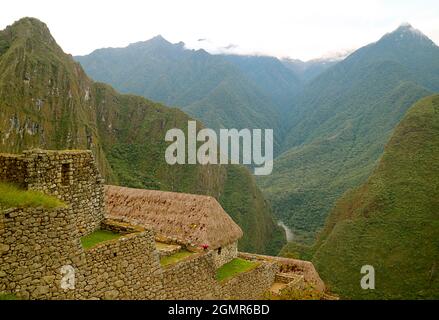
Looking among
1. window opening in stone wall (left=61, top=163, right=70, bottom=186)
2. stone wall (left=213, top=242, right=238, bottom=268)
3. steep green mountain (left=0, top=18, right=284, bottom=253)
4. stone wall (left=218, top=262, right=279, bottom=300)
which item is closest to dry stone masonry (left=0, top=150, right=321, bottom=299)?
window opening in stone wall (left=61, top=163, right=70, bottom=186)

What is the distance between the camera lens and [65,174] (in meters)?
7.92

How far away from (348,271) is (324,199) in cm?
6874

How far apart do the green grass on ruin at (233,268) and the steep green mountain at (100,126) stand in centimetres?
7870

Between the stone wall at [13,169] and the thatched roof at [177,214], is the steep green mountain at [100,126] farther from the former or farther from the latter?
the stone wall at [13,169]

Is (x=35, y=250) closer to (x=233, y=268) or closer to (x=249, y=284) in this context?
(x=249, y=284)

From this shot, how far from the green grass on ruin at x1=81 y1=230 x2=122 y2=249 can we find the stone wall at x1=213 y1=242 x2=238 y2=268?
6.36m

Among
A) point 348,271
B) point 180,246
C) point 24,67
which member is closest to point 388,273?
point 348,271

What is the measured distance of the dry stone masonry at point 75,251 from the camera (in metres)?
6.11

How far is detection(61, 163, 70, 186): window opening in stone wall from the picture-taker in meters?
7.84

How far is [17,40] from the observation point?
123m

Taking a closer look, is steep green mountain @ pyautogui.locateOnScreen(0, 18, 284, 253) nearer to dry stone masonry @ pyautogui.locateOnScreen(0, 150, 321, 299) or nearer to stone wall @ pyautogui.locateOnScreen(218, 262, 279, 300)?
stone wall @ pyautogui.locateOnScreen(218, 262, 279, 300)

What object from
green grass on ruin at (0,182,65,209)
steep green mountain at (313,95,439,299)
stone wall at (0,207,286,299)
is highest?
green grass on ruin at (0,182,65,209)

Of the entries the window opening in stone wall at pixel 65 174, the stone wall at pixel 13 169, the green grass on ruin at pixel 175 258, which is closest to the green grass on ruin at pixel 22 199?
the stone wall at pixel 13 169

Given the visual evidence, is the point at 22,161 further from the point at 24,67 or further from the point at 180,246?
the point at 24,67
